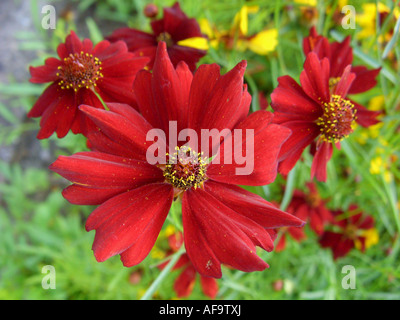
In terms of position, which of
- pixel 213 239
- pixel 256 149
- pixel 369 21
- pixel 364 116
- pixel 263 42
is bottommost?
pixel 213 239

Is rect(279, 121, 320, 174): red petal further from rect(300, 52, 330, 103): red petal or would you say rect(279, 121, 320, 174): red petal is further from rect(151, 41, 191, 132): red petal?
rect(151, 41, 191, 132): red petal

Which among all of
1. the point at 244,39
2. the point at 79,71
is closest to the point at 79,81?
the point at 79,71

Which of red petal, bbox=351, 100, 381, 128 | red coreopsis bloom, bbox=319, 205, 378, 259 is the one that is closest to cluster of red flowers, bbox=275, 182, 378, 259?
red coreopsis bloom, bbox=319, 205, 378, 259

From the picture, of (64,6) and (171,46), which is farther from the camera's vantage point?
(64,6)

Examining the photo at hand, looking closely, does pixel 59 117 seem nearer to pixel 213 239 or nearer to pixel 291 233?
pixel 213 239

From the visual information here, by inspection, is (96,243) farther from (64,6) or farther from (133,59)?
(64,6)
